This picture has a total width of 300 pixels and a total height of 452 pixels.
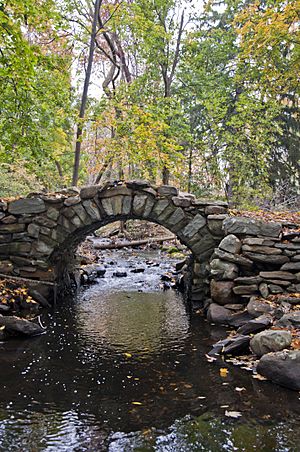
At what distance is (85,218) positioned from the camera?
7.27m

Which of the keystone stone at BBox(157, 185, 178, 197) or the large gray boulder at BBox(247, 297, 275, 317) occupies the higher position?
the keystone stone at BBox(157, 185, 178, 197)

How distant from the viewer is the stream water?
2939 mm

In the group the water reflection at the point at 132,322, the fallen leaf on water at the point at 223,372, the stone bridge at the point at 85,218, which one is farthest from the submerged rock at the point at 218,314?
the fallen leaf on water at the point at 223,372

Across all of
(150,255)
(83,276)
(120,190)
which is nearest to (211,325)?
(120,190)

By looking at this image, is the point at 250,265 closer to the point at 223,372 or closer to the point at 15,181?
the point at 223,372

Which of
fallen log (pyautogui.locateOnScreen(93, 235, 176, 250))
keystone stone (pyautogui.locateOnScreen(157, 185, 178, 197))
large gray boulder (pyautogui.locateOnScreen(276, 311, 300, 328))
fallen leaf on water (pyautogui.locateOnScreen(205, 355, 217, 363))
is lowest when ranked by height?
fallen leaf on water (pyautogui.locateOnScreen(205, 355, 217, 363))

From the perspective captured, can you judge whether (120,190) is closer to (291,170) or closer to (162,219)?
(162,219)

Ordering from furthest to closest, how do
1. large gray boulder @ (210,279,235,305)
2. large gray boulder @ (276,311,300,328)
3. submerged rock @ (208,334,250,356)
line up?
large gray boulder @ (210,279,235,305), large gray boulder @ (276,311,300,328), submerged rock @ (208,334,250,356)

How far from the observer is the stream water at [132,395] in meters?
2.94

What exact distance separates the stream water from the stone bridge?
4.82 ft

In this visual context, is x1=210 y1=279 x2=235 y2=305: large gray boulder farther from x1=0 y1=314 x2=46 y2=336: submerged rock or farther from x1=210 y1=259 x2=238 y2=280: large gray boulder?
x1=0 y1=314 x2=46 y2=336: submerged rock

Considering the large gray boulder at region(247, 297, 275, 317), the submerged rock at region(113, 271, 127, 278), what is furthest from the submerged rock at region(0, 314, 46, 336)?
the submerged rock at region(113, 271, 127, 278)

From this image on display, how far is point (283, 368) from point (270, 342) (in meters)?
0.52

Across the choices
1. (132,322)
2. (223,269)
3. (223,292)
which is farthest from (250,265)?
(132,322)
